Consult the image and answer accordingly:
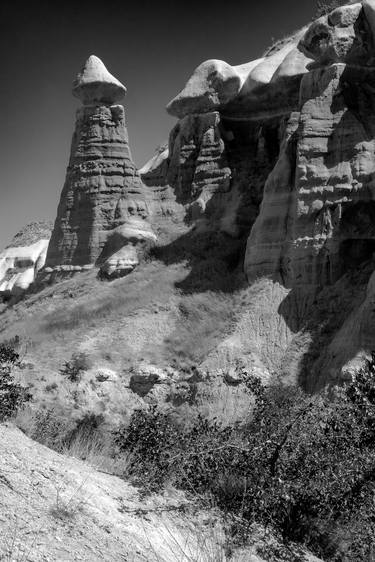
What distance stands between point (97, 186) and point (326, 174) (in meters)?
12.5

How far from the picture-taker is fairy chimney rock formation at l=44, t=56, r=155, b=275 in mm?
32625

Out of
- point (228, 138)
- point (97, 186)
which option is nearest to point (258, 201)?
point (228, 138)

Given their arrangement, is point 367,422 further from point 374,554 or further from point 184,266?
point 184,266

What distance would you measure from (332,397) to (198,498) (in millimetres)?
10459

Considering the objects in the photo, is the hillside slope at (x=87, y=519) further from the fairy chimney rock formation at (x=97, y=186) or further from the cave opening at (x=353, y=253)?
the fairy chimney rock formation at (x=97, y=186)

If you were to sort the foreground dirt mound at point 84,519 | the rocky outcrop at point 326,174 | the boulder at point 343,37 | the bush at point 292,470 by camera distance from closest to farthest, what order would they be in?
the foreground dirt mound at point 84,519, the bush at point 292,470, the rocky outcrop at point 326,174, the boulder at point 343,37

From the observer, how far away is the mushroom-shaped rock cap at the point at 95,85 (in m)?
34.2

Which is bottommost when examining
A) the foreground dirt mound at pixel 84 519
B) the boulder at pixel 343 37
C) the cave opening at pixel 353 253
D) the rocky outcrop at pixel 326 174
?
the foreground dirt mound at pixel 84 519

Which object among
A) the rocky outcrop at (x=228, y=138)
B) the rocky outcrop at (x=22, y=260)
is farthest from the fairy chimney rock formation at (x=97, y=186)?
the rocky outcrop at (x=22, y=260)

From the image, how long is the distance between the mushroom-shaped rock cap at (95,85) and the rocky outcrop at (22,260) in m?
9.80

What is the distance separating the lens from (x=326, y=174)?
80.7 feet

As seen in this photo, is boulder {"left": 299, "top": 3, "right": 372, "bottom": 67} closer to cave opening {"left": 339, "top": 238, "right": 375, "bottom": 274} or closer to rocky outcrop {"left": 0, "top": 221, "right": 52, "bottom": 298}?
cave opening {"left": 339, "top": 238, "right": 375, "bottom": 274}

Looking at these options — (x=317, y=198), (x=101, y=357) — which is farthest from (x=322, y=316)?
(x=101, y=357)

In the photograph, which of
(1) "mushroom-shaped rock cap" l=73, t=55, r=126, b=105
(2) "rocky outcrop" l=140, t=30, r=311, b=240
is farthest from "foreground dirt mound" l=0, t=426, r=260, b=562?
(1) "mushroom-shaped rock cap" l=73, t=55, r=126, b=105
